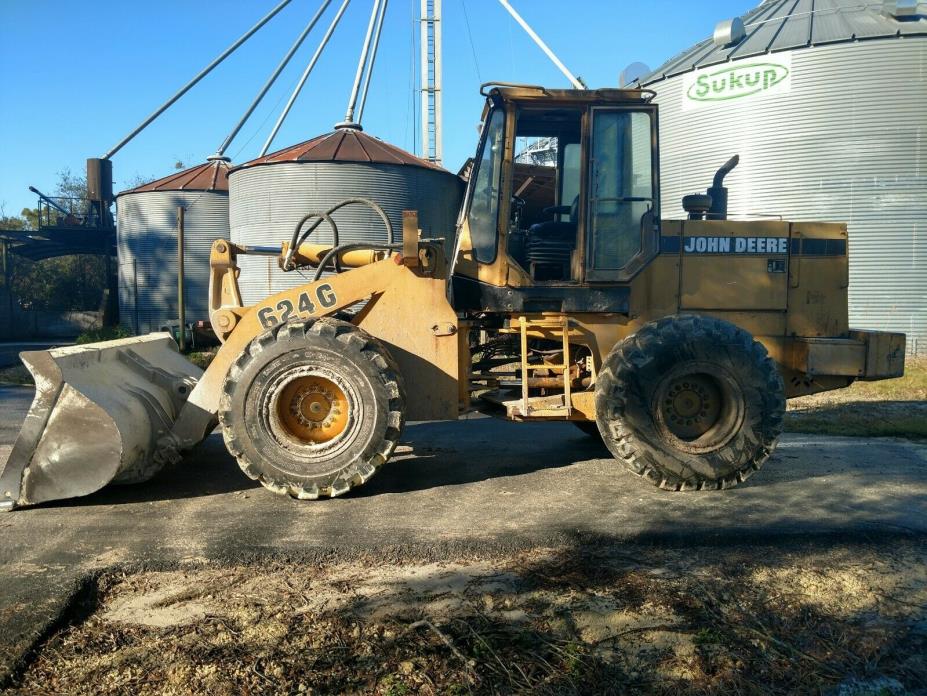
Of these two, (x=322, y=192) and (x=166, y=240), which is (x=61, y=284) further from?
(x=322, y=192)

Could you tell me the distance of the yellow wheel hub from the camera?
18.9ft

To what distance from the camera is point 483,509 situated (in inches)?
211

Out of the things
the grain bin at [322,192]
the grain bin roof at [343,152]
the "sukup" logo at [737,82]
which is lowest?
the grain bin at [322,192]

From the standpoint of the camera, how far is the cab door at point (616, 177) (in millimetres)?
6344

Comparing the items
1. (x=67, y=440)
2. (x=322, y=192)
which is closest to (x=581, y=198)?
(x=67, y=440)

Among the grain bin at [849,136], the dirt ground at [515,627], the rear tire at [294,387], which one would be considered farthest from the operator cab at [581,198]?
the grain bin at [849,136]

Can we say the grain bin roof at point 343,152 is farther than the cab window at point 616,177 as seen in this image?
Yes

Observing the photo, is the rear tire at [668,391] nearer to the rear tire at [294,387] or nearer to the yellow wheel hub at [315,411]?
the rear tire at [294,387]

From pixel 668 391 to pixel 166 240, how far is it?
25.4 meters

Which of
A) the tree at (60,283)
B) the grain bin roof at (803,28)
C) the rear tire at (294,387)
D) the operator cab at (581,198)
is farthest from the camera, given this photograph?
the tree at (60,283)

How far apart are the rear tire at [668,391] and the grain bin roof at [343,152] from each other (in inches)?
709

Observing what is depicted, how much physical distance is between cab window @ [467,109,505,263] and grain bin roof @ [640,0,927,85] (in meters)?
14.7

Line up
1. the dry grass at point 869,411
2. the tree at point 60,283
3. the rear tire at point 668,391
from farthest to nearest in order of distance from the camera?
the tree at point 60,283
the dry grass at point 869,411
the rear tire at point 668,391

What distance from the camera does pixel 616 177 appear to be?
6.35m
